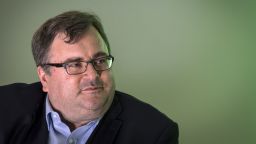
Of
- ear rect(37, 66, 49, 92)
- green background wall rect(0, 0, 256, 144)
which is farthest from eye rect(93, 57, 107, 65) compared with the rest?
green background wall rect(0, 0, 256, 144)

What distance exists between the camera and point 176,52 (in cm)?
188

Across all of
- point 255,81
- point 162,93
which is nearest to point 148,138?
point 162,93

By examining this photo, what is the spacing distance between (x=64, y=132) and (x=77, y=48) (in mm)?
384

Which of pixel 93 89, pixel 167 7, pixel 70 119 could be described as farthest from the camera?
pixel 167 7

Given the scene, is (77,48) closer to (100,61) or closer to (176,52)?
(100,61)

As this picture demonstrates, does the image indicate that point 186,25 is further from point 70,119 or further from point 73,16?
point 70,119

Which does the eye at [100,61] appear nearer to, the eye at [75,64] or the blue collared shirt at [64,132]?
the eye at [75,64]

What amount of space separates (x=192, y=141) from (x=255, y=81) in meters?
0.48

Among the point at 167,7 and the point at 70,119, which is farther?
the point at 167,7

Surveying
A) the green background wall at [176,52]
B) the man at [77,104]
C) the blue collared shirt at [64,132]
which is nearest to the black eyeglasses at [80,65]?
the man at [77,104]

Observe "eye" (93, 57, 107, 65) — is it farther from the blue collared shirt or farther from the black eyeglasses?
the blue collared shirt

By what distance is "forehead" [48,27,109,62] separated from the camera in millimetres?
1334

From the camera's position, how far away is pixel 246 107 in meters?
1.94

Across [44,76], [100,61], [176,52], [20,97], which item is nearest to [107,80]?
[100,61]
